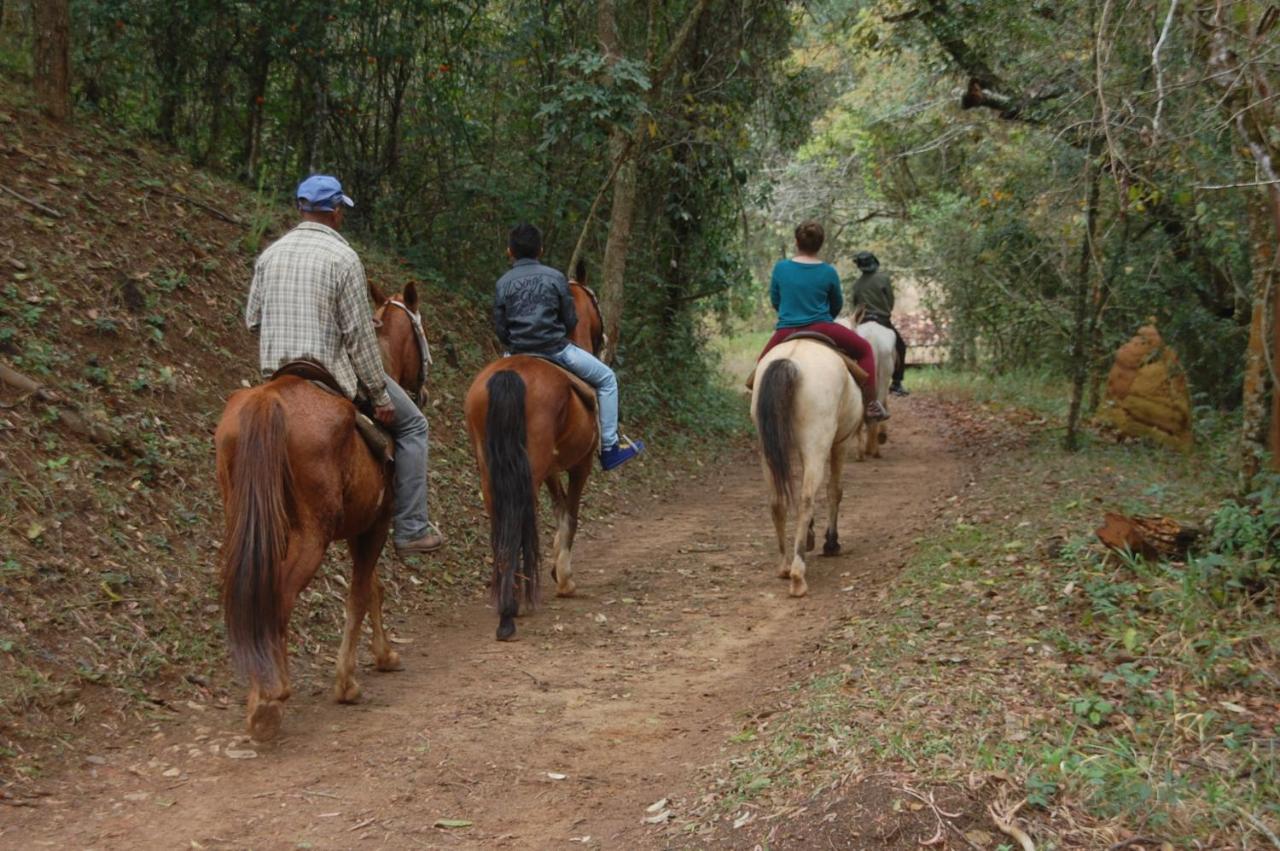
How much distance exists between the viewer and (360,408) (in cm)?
617

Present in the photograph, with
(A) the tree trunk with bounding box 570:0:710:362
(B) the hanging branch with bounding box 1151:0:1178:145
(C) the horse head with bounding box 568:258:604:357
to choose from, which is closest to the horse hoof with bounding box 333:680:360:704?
(C) the horse head with bounding box 568:258:604:357

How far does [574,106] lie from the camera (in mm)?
12531

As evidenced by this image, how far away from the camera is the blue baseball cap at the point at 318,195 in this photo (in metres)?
5.93

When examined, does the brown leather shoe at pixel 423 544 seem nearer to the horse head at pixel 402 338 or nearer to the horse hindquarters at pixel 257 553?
the horse head at pixel 402 338

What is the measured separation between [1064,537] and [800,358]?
2.35m

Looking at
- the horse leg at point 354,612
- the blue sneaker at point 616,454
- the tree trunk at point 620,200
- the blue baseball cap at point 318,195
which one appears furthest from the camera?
the tree trunk at point 620,200

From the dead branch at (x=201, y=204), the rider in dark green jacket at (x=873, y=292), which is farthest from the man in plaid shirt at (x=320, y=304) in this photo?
the rider in dark green jacket at (x=873, y=292)

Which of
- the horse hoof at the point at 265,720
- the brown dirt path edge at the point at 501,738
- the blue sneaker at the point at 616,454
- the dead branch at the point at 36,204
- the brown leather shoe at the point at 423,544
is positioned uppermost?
the dead branch at the point at 36,204

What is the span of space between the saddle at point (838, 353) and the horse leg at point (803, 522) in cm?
91

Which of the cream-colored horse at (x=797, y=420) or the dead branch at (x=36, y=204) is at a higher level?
the dead branch at (x=36, y=204)

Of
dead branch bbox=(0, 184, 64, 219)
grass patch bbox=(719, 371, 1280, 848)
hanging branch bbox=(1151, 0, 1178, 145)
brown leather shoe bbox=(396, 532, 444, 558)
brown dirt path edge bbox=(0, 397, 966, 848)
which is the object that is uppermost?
hanging branch bbox=(1151, 0, 1178, 145)

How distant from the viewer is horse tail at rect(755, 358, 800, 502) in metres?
8.60

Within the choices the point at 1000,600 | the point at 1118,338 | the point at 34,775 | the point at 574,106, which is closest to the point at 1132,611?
the point at 1000,600

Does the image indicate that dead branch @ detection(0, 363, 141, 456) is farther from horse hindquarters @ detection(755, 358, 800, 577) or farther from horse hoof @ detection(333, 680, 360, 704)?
horse hindquarters @ detection(755, 358, 800, 577)
